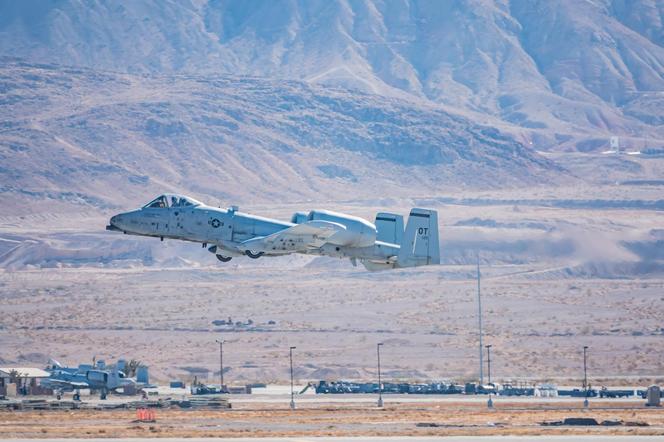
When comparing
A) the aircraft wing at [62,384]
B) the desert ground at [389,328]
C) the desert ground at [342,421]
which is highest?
the desert ground at [389,328]

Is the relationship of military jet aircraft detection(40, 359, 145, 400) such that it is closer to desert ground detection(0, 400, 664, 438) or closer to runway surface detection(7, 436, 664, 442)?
desert ground detection(0, 400, 664, 438)

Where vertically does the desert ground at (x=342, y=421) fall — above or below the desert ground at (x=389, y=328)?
below

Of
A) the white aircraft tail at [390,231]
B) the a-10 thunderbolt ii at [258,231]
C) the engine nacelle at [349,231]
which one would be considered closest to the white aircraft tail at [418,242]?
the a-10 thunderbolt ii at [258,231]

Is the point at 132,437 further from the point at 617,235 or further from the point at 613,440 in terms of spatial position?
the point at 617,235

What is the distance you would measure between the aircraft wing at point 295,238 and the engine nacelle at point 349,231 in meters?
0.73

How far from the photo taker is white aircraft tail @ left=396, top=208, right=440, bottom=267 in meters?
84.1

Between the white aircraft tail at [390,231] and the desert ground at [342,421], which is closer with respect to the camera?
the desert ground at [342,421]

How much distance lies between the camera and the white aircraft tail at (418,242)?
8412cm

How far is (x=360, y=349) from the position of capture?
522ft

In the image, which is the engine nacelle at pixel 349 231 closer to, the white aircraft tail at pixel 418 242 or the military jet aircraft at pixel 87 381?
the white aircraft tail at pixel 418 242

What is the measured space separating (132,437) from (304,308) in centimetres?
11595

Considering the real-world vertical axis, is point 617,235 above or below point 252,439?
above

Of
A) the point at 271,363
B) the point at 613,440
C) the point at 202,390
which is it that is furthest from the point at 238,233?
the point at 271,363

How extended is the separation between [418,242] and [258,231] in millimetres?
8258
